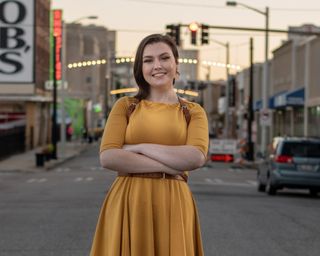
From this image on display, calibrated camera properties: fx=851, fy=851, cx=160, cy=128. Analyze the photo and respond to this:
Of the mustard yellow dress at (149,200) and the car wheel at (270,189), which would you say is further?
the car wheel at (270,189)

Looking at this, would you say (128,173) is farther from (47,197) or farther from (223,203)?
(47,197)

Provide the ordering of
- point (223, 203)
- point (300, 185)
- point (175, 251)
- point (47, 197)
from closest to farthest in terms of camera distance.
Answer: point (175, 251) < point (223, 203) < point (47, 197) < point (300, 185)

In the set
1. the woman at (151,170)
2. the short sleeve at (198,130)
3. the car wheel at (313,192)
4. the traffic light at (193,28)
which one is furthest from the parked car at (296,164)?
the woman at (151,170)

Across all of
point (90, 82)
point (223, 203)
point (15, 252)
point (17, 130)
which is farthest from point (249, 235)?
point (90, 82)

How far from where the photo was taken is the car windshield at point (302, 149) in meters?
23.8

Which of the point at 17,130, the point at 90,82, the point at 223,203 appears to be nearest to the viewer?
the point at 223,203

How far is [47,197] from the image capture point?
20969 mm

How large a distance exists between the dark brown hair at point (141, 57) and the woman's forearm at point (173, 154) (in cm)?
38

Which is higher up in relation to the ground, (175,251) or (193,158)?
(193,158)

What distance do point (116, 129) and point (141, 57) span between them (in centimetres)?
47

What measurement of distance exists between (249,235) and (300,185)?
36.4ft

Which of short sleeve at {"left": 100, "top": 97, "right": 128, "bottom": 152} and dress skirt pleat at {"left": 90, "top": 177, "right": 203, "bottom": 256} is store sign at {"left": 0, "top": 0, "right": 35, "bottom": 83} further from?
dress skirt pleat at {"left": 90, "top": 177, "right": 203, "bottom": 256}

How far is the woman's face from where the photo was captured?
5.04m

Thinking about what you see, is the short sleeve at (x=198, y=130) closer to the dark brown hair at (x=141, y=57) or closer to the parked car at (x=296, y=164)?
the dark brown hair at (x=141, y=57)
